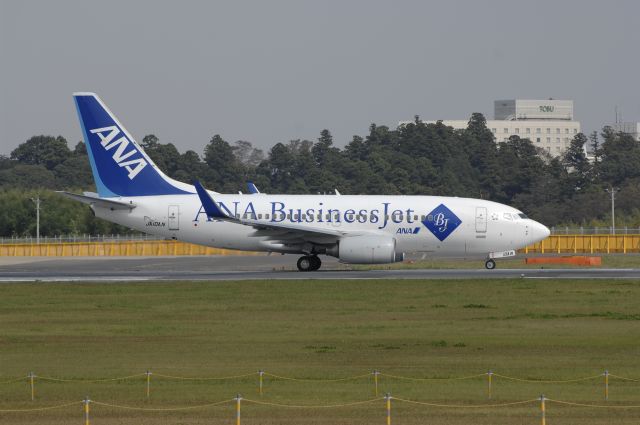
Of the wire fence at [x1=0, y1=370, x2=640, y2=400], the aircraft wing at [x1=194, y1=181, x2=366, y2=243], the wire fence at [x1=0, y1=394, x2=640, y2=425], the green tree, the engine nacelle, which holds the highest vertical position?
the green tree

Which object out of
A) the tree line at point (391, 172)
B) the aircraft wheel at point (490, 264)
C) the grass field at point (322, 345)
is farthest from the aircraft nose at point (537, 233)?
the tree line at point (391, 172)

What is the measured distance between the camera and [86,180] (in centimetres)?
15912

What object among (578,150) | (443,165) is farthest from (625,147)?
(443,165)

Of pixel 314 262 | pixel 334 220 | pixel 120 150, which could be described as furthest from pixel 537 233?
pixel 120 150

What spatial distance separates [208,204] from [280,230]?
341 centimetres

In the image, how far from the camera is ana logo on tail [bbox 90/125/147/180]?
56.7 meters

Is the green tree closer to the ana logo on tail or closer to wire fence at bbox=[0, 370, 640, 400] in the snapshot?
the ana logo on tail

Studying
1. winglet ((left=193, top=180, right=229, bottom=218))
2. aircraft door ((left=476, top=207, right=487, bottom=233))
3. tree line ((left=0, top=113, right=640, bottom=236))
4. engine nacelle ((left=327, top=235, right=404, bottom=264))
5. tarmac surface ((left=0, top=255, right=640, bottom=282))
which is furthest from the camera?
tree line ((left=0, top=113, right=640, bottom=236))

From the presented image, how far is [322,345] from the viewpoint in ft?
100

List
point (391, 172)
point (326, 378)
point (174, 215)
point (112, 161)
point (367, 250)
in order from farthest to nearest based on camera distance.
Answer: point (391, 172), point (112, 161), point (174, 215), point (367, 250), point (326, 378)

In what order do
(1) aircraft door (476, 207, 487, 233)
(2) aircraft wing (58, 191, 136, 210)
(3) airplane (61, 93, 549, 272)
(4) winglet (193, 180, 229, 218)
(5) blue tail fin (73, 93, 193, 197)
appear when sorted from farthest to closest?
(5) blue tail fin (73, 93, 193, 197) < (1) aircraft door (476, 207, 487, 233) < (3) airplane (61, 93, 549, 272) < (2) aircraft wing (58, 191, 136, 210) < (4) winglet (193, 180, 229, 218)

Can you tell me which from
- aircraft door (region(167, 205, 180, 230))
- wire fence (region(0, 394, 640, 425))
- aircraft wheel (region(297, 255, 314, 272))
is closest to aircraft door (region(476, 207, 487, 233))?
aircraft wheel (region(297, 255, 314, 272))

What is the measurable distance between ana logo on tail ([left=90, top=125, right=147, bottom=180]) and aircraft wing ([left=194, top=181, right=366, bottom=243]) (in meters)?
4.20

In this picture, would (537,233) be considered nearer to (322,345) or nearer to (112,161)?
(112,161)
